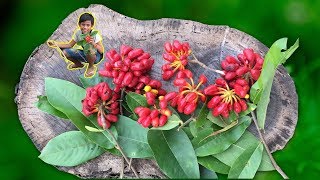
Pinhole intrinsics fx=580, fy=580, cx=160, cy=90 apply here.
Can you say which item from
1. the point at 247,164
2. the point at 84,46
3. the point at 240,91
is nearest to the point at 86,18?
the point at 84,46

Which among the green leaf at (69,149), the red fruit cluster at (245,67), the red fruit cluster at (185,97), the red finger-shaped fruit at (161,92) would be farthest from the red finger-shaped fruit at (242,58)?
the green leaf at (69,149)

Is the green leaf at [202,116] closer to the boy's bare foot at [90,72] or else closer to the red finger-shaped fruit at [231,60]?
the red finger-shaped fruit at [231,60]

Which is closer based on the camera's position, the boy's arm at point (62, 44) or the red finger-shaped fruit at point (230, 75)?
the red finger-shaped fruit at point (230, 75)

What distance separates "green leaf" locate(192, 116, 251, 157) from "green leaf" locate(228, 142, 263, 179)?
5 centimetres

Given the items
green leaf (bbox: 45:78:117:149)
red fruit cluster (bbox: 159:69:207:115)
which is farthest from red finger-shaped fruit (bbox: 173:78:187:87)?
green leaf (bbox: 45:78:117:149)

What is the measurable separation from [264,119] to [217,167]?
175 mm

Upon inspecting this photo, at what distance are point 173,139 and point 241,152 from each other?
18 centimetres

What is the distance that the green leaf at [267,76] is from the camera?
1.41 metres

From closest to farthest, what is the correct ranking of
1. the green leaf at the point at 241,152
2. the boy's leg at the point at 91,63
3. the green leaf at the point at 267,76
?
the green leaf at the point at 267,76, the green leaf at the point at 241,152, the boy's leg at the point at 91,63

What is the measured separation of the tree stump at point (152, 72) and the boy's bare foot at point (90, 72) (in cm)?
2

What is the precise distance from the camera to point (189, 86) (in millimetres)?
1489

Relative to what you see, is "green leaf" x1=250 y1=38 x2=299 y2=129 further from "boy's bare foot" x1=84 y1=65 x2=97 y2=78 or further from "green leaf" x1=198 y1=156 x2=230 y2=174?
"boy's bare foot" x1=84 y1=65 x2=97 y2=78

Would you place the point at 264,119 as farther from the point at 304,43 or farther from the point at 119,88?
the point at 304,43

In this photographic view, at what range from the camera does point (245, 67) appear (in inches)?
59.5
